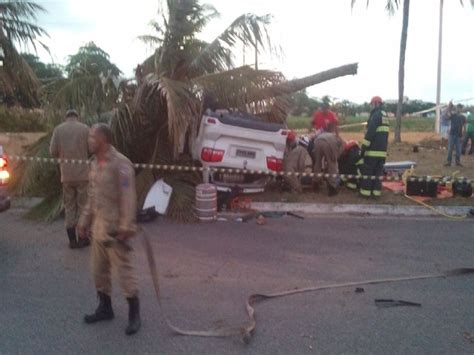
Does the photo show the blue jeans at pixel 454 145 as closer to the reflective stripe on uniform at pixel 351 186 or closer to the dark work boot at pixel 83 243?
the reflective stripe on uniform at pixel 351 186

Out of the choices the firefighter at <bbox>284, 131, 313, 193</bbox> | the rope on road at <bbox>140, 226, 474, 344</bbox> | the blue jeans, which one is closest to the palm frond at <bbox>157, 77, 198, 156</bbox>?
the firefighter at <bbox>284, 131, 313, 193</bbox>

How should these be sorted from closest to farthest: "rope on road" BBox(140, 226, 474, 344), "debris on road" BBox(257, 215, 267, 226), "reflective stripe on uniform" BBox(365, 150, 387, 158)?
1. "rope on road" BBox(140, 226, 474, 344)
2. "debris on road" BBox(257, 215, 267, 226)
3. "reflective stripe on uniform" BBox(365, 150, 387, 158)

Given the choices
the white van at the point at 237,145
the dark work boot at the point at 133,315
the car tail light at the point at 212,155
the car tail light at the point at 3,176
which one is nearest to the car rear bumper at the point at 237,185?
the white van at the point at 237,145

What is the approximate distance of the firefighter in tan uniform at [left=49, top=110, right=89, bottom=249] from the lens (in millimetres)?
7266

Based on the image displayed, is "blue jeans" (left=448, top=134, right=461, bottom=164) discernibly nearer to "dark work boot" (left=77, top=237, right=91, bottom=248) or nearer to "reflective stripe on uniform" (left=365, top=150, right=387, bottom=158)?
"reflective stripe on uniform" (left=365, top=150, right=387, bottom=158)

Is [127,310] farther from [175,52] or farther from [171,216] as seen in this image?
[175,52]

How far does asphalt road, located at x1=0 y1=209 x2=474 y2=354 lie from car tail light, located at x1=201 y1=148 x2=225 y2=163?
1.21 meters

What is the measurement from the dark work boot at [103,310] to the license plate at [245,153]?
4.92 meters

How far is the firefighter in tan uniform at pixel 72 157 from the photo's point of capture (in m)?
7.27

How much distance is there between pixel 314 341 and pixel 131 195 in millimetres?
1885

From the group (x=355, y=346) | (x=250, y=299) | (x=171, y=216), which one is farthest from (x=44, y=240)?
(x=355, y=346)

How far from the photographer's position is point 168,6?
1134 cm

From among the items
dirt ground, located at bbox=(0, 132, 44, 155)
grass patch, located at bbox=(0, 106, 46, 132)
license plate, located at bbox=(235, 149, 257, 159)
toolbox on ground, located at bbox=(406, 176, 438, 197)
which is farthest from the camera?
grass patch, located at bbox=(0, 106, 46, 132)

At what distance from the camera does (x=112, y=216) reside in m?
4.56
